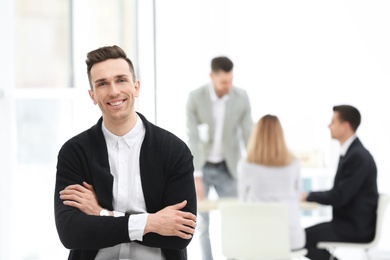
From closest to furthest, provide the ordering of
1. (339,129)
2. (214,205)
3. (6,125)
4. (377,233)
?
(6,125), (377,233), (339,129), (214,205)

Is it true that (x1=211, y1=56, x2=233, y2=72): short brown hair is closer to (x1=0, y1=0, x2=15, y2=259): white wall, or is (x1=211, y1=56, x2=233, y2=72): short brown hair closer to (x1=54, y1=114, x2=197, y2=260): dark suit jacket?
(x1=0, y1=0, x2=15, y2=259): white wall

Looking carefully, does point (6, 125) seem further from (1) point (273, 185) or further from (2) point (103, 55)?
(2) point (103, 55)

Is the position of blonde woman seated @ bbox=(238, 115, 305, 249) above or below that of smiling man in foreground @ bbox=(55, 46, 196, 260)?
below

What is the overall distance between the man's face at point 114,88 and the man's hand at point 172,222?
12.9 inches

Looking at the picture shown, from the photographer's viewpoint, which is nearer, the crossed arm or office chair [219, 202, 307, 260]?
the crossed arm

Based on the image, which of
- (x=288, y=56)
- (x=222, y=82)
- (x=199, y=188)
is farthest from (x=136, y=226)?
(x=288, y=56)

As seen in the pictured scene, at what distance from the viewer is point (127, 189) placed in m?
2.37

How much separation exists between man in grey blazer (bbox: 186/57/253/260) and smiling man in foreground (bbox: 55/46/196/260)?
9.24 ft

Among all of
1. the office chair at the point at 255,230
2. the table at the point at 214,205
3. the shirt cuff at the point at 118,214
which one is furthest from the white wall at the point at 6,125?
the shirt cuff at the point at 118,214

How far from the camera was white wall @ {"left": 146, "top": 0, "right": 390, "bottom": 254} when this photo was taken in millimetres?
6707

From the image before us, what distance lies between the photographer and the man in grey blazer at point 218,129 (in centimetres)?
525

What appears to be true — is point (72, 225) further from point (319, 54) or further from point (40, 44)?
point (319, 54)

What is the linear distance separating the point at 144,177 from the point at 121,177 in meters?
0.08

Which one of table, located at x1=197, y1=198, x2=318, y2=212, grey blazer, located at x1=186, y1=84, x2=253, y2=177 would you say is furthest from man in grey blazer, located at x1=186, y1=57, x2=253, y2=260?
table, located at x1=197, y1=198, x2=318, y2=212
